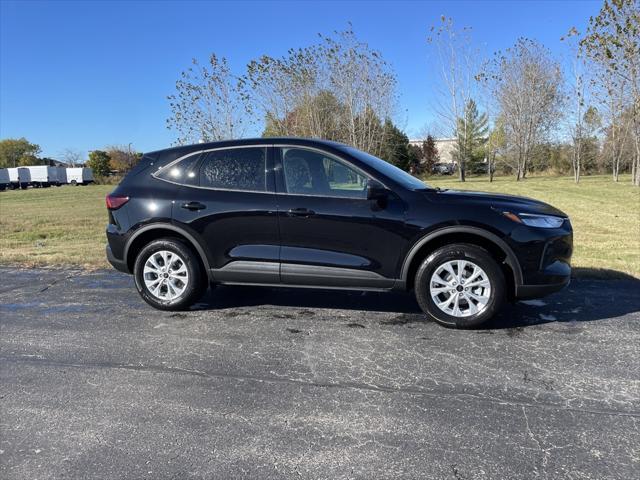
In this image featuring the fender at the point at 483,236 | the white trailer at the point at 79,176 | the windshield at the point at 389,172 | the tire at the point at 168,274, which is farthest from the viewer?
the white trailer at the point at 79,176

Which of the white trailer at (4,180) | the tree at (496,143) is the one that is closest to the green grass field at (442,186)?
the tree at (496,143)

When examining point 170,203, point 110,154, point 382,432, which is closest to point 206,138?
point 170,203

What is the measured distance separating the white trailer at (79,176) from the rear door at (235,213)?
73437 mm

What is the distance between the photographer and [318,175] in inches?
189

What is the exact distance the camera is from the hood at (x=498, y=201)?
4.44m

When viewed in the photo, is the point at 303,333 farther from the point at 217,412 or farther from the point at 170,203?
the point at 170,203

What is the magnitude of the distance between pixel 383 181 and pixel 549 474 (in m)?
2.85

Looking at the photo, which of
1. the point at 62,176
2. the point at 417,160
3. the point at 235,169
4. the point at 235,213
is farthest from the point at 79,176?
the point at 235,213

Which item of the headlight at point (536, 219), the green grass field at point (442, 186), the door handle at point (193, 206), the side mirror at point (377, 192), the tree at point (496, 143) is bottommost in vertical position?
the green grass field at point (442, 186)

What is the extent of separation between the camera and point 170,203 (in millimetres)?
5082

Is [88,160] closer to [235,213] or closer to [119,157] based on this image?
[119,157]

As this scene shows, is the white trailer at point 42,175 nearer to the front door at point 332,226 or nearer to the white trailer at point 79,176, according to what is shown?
the white trailer at point 79,176

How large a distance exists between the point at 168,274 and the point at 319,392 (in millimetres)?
2520

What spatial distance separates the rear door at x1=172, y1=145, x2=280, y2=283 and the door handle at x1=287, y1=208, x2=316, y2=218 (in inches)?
6.9
